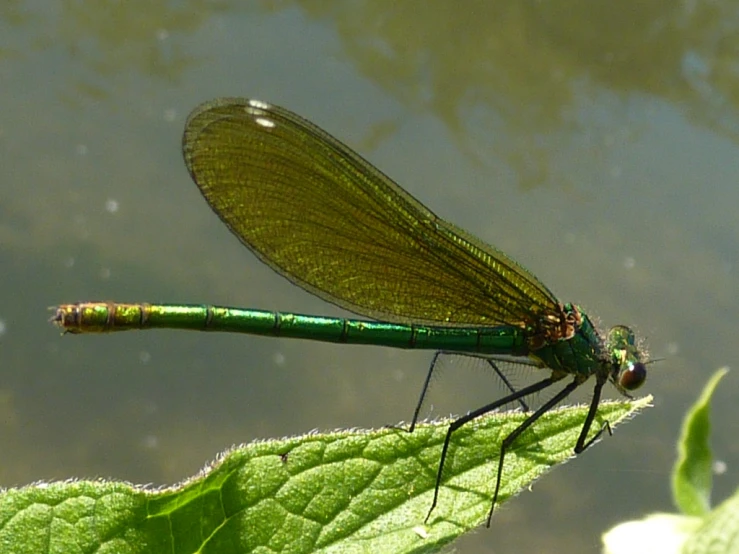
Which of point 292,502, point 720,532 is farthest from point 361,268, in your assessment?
point 720,532

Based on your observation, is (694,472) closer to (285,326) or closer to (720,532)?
(720,532)

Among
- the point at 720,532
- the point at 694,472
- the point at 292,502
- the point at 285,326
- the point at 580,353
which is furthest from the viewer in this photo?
the point at 580,353

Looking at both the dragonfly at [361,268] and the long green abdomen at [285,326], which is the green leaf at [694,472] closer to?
the dragonfly at [361,268]

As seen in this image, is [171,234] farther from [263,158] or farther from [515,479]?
[515,479]

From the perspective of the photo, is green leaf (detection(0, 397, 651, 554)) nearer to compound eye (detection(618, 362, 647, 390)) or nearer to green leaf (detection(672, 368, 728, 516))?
green leaf (detection(672, 368, 728, 516))

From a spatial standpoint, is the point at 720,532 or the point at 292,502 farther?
the point at 292,502

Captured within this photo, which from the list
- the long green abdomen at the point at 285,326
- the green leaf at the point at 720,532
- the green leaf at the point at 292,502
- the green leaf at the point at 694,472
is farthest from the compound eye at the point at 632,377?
the green leaf at the point at 720,532
